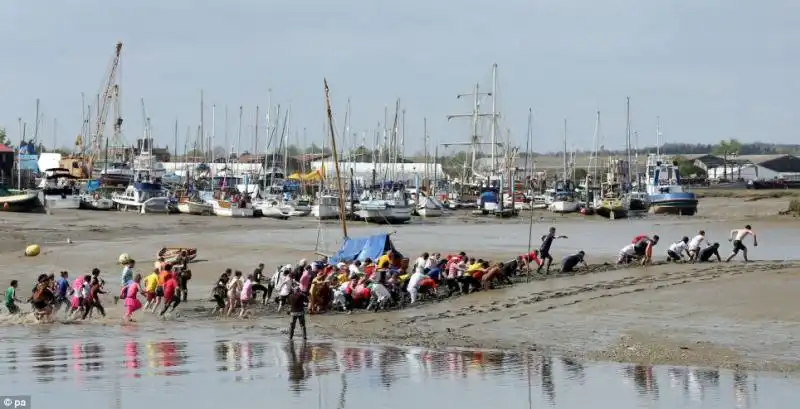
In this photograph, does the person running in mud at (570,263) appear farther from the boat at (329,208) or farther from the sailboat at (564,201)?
the sailboat at (564,201)

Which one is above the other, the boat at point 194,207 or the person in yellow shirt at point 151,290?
the boat at point 194,207

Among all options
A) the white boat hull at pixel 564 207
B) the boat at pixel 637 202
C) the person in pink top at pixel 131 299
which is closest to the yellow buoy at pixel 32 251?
the person in pink top at pixel 131 299

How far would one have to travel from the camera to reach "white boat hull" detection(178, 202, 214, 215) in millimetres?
79188

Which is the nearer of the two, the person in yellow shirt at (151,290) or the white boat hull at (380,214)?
the person in yellow shirt at (151,290)

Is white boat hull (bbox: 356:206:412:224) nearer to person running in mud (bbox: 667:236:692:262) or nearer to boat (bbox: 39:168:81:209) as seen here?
boat (bbox: 39:168:81:209)

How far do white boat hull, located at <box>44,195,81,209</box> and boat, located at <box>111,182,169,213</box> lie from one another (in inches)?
126

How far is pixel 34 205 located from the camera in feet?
243

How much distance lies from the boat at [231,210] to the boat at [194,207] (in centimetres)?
100

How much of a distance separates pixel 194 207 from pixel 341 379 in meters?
62.6

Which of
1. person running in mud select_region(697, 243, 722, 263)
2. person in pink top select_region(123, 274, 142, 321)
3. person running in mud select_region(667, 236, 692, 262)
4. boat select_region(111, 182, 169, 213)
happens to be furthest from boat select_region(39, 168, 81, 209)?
person running in mud select_region(697, 243, 722, 263)

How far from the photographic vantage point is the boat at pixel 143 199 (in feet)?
260

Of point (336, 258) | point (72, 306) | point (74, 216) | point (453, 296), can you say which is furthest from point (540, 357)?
point (74, 216)

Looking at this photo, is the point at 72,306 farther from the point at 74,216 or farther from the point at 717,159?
the point at 717,159

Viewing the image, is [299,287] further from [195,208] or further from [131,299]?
[195,208]
